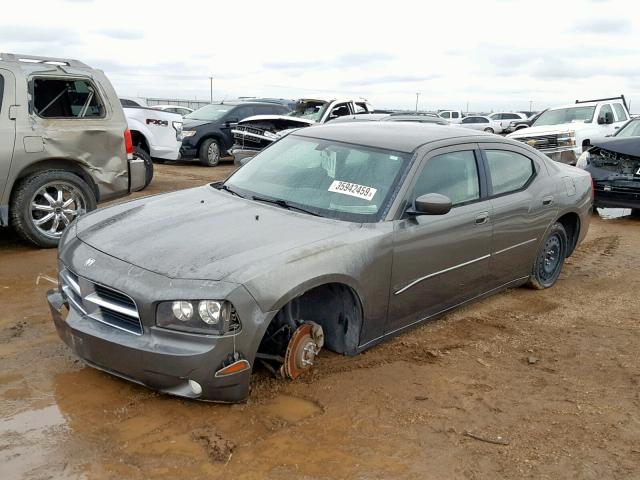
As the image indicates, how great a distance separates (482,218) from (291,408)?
2.13m

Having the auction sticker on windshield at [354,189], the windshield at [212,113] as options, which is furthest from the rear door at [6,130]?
the windshield at [212,113]

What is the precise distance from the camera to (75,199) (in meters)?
6.91

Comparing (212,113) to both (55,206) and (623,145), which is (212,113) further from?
(623,145)

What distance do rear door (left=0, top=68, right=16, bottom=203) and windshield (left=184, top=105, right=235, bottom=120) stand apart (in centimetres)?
945

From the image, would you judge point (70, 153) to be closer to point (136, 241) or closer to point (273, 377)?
point (136, 241)

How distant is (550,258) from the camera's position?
596cm

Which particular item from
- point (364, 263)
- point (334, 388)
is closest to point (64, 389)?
point (334, 388)

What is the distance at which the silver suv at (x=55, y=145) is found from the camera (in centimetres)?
639

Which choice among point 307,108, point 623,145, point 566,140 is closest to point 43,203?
point 623,145

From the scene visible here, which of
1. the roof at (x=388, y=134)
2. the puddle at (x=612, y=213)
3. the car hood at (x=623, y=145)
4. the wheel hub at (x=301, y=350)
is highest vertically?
the roof at (x=388, y=134)

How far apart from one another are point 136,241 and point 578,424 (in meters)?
2.71

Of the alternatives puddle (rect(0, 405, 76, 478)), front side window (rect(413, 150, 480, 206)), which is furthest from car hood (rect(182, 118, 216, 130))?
puddle (rect(0, 405, 76, 478))

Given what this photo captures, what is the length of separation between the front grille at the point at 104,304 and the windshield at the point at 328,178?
139cm

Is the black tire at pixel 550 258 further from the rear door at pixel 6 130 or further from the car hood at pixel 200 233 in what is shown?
the rear door at pixel 6 130
